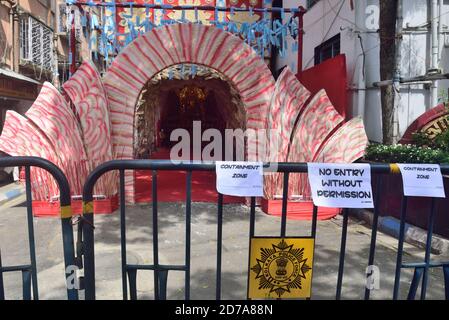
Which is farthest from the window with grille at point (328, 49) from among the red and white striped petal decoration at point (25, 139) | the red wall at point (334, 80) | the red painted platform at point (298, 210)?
the red and white striped petal decoration at point (25, 139)

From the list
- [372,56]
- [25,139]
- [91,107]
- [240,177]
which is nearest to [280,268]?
[240,177]

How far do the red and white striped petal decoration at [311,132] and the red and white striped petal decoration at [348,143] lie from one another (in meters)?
0.25

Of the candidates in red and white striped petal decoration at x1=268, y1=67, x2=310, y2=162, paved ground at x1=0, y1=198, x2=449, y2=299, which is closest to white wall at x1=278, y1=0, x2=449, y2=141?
red and white striped petal decoration at x1=268, y1=67, x2=310, y2=162

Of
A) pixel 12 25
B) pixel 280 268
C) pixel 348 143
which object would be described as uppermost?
pixel 12 25

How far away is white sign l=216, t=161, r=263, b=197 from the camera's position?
224cm

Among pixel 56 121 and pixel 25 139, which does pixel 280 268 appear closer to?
pixel 56 121

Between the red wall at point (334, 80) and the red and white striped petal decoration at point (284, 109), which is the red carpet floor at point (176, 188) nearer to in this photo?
the red and white striped petal decoration at point (284, 109)

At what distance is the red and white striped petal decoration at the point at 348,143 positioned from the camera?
20.9ft

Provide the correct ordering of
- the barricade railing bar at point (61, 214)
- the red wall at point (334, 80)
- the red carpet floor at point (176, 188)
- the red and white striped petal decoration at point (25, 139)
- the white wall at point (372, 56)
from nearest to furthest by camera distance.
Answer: the barricade railing bar at point (61, 214) < the red and white striped petal decoration at point (25, 139) < the white wall at point (372, 56) < the red wall at point (334, 80) < the red carpet floor at point (176, 188)

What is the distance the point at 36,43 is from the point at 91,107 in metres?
8.07

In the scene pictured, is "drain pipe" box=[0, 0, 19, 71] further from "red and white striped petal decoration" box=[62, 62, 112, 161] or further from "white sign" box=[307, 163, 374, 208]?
"white sign" box=[307, 163, 374, 208]

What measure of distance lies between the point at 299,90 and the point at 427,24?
2.89 m

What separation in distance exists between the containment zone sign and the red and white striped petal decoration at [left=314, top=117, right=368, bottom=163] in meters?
4.46

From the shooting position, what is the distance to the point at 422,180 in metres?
2.33
